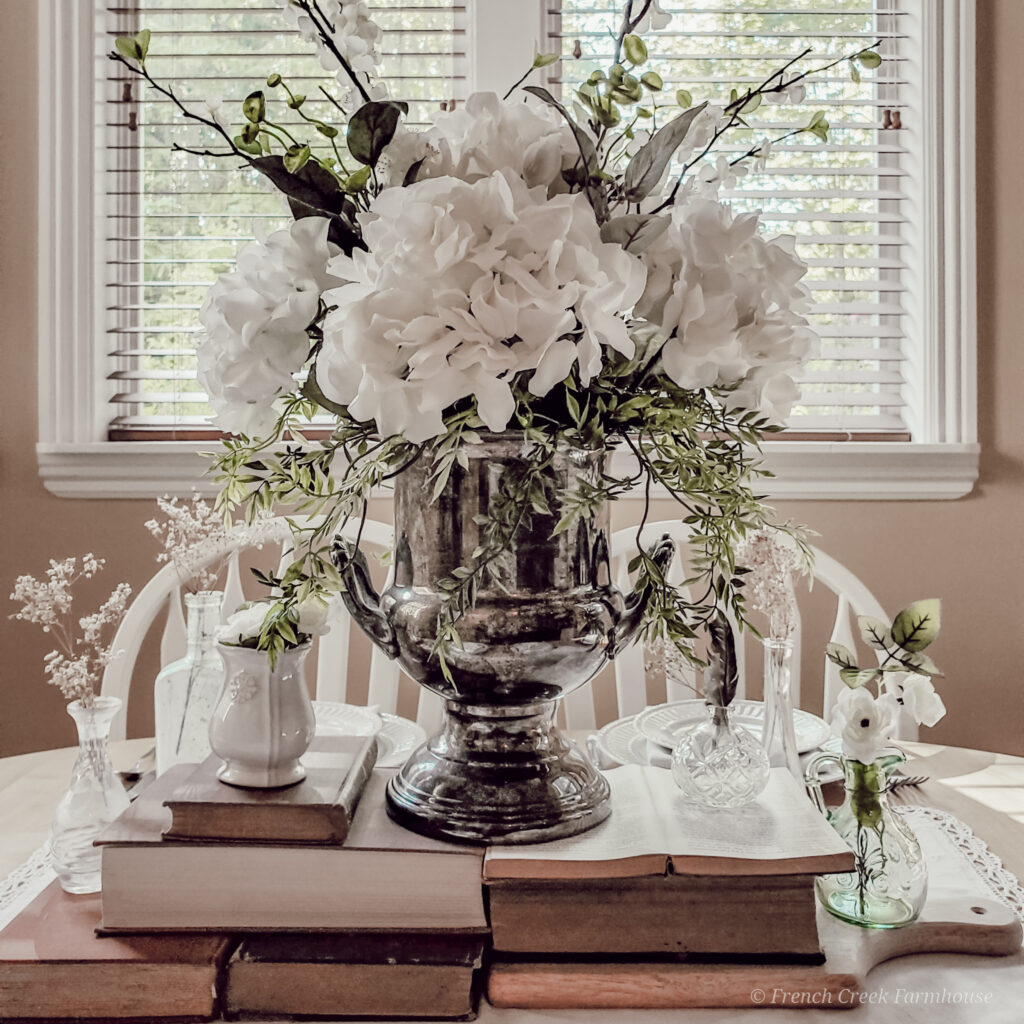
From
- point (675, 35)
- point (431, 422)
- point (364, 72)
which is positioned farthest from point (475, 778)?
point (675, 35)

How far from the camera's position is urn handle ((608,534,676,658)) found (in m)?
0.75

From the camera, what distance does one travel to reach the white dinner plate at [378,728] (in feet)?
3.75

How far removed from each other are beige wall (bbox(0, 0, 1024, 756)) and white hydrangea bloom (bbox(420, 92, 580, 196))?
128 centimetres

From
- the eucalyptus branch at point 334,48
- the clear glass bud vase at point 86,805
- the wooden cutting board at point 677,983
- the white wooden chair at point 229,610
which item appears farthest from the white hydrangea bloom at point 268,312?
the white wooden chair at point 229,610

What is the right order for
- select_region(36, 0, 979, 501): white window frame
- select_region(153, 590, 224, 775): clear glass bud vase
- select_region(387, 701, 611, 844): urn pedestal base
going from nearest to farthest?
select_region(387, 701, 611, 844): urn pedestal base, select_region(153, 590, 224, 775): clear glass bud vase, select_region(36, 0, 979, 501): white window frame

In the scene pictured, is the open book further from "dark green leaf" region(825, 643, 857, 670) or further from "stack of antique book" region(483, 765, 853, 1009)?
"dark green leaf" region(825, 643, 857, 670)

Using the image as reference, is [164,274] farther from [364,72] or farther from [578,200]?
[578,200]

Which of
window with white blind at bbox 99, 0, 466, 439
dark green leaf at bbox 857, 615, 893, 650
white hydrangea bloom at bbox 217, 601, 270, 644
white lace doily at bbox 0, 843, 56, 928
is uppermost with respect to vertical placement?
window with white blind at bbox 99, 0, 466, 439

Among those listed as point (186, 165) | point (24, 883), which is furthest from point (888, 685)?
point (186, 165)

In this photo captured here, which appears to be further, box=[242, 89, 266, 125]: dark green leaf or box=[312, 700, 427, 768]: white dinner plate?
box=[312, 700, 427, 768]: white dinner plate

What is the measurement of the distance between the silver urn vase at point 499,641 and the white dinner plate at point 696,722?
42 cm

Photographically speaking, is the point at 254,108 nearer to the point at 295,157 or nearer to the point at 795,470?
the point at 295,157

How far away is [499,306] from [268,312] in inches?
6.9

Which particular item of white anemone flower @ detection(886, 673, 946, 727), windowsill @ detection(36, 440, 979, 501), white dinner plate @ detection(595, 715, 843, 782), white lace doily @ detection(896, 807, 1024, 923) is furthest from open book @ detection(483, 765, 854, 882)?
windowsill @ detection(36, 440, 979, 501)
